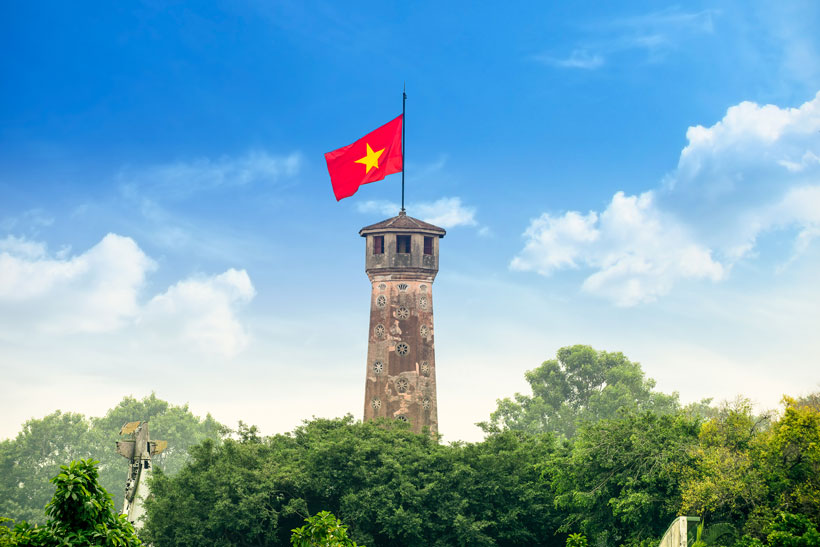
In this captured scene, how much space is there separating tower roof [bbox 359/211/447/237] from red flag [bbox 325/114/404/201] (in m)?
4.54

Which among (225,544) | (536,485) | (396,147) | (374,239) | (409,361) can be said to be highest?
(396,147)

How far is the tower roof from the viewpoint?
164 ft

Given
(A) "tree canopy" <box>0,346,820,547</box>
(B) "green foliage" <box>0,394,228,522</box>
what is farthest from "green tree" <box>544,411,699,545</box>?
(B) "green foliage" <box>0,394,228,522</box>

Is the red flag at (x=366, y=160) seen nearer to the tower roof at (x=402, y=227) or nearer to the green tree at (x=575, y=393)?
A: the tower roof at (x=402, y=227)

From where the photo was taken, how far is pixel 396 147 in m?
46.4

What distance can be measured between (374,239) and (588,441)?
1807 centimetres

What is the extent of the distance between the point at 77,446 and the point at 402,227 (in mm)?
58194

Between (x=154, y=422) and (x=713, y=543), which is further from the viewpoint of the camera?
(x=154, y=422)

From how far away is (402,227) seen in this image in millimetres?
49969

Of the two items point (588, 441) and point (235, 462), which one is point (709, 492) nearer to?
point (588, 441)

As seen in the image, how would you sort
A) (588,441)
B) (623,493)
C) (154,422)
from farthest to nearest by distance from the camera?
(154,422) → (588,441) → (623,493)

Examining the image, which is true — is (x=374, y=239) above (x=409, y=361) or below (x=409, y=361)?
above

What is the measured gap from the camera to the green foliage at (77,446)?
86.2m

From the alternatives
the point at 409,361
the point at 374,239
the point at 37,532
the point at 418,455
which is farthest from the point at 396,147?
the point at 37,532
